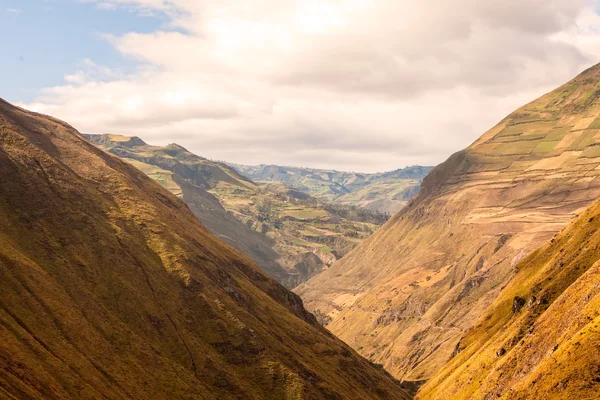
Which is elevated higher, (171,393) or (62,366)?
(62,366)

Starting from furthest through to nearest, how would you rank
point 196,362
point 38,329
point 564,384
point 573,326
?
point 196,362
point 38,329
point 573,326
point 564,384

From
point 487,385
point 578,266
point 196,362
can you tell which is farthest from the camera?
point 578,266

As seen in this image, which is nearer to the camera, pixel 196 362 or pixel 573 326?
pixel 573 326

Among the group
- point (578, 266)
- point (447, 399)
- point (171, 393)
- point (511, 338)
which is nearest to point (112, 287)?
point (171, 393)

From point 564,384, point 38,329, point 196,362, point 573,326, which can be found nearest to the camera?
point 564,384

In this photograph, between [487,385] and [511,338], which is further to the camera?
[511,338]

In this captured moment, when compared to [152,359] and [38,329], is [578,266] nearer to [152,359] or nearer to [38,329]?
[152,359]

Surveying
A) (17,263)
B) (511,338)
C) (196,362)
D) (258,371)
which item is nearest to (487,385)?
(511,338)

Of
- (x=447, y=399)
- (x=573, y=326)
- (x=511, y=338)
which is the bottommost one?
(x=447, y=399)

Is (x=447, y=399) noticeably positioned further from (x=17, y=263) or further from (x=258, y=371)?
(x=17, y=263)
